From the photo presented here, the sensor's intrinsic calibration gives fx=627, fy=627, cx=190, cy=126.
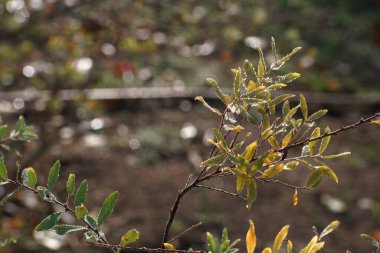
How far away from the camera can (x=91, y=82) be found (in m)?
4.81

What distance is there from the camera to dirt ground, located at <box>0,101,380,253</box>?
11.3ft

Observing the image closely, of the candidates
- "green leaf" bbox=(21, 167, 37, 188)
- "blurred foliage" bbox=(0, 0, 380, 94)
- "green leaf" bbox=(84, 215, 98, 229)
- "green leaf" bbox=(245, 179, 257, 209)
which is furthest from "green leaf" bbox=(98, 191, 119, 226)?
"blurred foliage" bbox=(0, 0, 380, 94)

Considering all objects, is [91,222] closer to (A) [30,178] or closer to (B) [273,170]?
(A) [30,178]

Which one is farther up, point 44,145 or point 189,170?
point 44,145

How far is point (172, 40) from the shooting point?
19.6 feet

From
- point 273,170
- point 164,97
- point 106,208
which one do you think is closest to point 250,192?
point 273,170

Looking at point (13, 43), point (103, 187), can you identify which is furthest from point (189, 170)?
point (13, 43)

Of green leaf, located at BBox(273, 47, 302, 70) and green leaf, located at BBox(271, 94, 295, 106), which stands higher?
green leaf, located at BBox(273, 47, 302, 70)

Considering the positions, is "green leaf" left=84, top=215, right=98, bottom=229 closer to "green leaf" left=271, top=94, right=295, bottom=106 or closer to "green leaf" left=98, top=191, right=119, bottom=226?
"green leaf" left=98, top=191, right=119, bottom=226

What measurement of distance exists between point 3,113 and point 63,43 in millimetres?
754

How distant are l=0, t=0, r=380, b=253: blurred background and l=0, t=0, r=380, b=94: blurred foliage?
1cm

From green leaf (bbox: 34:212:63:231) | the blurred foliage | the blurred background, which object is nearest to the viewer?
green leaf (bbox: 34:212:63:231)

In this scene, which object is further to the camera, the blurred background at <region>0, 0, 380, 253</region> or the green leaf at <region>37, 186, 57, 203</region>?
the blurred background at <region>0, 0, 380, 253</region>

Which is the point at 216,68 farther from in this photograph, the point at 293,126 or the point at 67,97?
the point at 293,126
